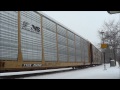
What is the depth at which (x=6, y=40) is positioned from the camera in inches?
402

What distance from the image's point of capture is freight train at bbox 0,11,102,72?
10242 mm

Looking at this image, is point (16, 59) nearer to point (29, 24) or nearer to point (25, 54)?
point (25, 54)

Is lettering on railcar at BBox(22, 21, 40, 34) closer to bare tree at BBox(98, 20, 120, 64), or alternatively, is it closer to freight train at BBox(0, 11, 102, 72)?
freight train at BBox(0, 11, 102, 72)

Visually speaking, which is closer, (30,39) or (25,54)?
(25,54)

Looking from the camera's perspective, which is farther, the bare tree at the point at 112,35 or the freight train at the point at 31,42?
the bare tree at the point at 112,35

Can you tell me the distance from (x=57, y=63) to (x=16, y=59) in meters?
6.81

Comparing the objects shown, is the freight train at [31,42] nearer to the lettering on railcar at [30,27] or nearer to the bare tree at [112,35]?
the lettering on railcar at [30,27]

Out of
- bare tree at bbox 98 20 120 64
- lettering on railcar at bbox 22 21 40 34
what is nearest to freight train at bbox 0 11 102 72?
lettering on railcar at bbox 22 21 40 34

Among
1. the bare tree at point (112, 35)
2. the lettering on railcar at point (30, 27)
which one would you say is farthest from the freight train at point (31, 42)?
the bare tree at point (112, 35)

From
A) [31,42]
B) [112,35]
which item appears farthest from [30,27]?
[112,35]

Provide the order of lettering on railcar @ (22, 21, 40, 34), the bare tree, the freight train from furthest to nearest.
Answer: the bare tree, lettering on railcar @ (22, 21, 40, 34), the freight train

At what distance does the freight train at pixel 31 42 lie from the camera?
10242 millimetres
